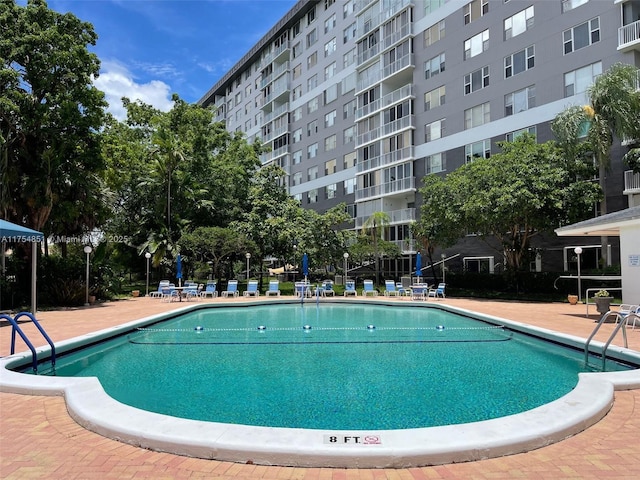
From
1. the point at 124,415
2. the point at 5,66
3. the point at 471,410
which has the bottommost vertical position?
the point at 471,410

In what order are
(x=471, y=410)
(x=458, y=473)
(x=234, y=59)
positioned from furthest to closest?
1. (x=234, y=59)
2. (x=471, y=410)
3. (x=458, y=473)

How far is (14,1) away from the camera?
60.9 ft

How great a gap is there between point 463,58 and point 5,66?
27201 mm

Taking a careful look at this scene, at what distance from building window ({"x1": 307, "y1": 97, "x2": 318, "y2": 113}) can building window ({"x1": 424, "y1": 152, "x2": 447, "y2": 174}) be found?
18.0 m

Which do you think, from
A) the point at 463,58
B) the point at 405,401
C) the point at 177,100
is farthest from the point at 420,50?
the point at 405,401

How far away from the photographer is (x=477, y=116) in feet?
102

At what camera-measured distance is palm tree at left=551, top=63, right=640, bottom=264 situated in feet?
69.1

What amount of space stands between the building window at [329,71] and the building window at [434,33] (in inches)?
493

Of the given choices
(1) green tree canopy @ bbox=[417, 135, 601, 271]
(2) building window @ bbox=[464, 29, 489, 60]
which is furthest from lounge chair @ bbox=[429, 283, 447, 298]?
(2) building window @ bbox=[464, 29, 489, 60]

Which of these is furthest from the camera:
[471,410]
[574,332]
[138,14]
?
[138,14]

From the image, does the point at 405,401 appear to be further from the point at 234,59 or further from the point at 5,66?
the point at 234,59

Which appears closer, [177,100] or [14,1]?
[14,1]

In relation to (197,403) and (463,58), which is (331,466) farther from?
(463,58)

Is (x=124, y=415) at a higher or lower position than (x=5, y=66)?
lower
